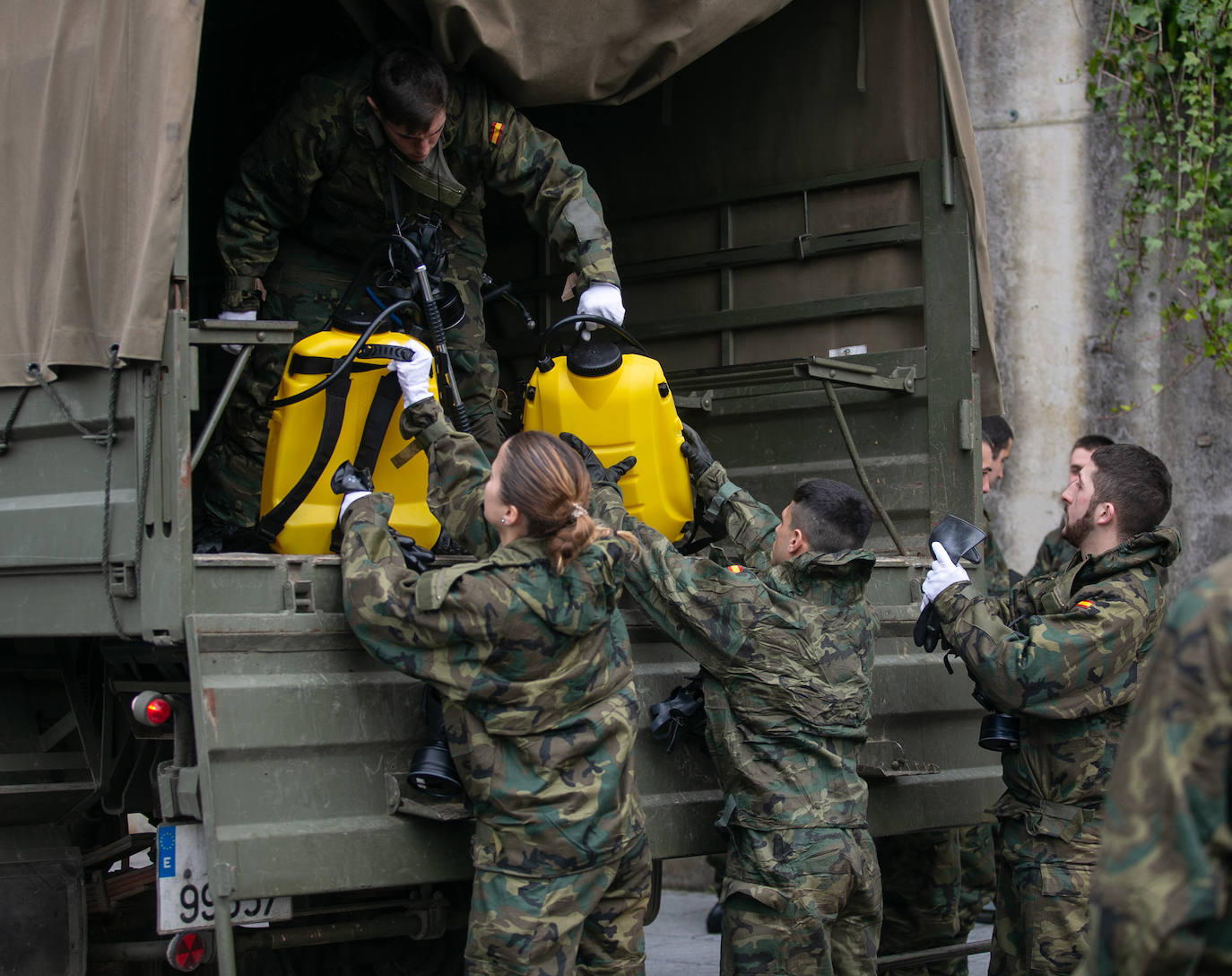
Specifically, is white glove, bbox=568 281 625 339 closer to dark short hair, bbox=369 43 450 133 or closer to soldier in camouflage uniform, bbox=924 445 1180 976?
dark short hair, bbox=369 43 450 133

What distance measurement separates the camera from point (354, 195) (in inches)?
164

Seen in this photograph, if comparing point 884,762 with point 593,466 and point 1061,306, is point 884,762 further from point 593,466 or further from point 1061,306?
point 1061,306

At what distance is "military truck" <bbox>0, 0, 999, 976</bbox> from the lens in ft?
9.78

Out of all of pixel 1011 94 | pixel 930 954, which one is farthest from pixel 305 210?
pixel 1011 94

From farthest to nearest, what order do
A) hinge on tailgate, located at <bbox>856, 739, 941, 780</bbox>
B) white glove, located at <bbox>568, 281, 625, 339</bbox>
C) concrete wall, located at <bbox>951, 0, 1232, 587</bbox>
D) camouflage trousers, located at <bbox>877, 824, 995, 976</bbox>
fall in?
concrete wall, located at <bbox>951, 0, 1232, 587</bbox>
camouflage trousers, located at <bbox>877, 824, 995, 976</bbox>
white glove, located at <bbox>568, 281, 625, 339</bbox>
hinge on tailgate, located at <bbox>856, 739, 941, 780</bbox>

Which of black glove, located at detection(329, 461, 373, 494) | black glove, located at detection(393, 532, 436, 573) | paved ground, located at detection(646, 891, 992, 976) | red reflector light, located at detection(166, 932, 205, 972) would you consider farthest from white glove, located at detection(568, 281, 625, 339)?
paved ground, located at detection(646, 891, 992, 976)

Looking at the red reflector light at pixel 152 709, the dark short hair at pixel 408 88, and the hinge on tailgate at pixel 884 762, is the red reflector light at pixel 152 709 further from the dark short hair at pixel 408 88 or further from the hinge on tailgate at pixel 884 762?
the hinge on tailgate at pixel 884 762

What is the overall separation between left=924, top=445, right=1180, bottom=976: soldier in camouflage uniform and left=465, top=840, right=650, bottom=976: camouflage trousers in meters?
1.10

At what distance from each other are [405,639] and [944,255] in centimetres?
229

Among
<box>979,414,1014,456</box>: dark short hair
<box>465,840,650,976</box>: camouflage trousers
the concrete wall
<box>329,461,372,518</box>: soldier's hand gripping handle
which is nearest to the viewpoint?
<box>465,840,650,976</box>: camouflage trousers

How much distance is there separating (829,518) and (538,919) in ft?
4.24

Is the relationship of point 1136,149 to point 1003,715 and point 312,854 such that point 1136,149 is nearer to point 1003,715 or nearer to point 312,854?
point 1003,715

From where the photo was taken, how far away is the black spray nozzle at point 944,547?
12.5 feet

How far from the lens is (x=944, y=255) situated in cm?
443
